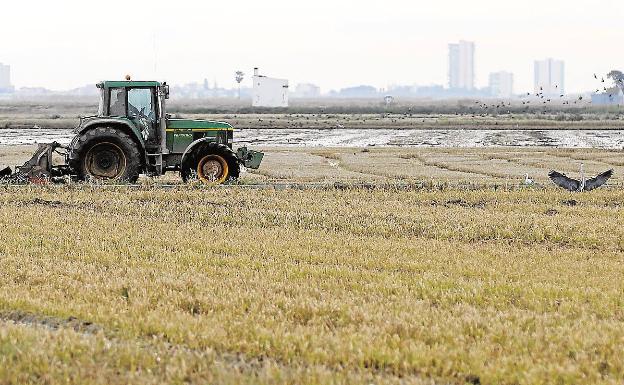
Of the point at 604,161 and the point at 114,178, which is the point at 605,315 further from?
the point at 604,161

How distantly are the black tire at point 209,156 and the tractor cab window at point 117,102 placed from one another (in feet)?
6.57

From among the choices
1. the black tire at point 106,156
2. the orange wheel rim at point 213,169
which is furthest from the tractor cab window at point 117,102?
the orange wheel rim at point 213,169

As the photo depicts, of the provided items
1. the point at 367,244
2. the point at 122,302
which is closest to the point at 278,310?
the point at 122,302

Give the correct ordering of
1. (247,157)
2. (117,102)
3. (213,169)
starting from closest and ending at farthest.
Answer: (117,102) → (213,169) → (247,157)

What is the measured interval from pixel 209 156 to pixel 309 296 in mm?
12719

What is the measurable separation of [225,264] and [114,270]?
1.45 meters

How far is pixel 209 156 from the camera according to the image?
2155cm

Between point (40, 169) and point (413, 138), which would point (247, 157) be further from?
point (413, 138)

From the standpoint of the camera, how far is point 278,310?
28.0 feet

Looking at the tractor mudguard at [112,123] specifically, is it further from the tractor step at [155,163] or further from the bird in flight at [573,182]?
the bird in flight at [573,182]

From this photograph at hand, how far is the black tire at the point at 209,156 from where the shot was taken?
2142 centimetres

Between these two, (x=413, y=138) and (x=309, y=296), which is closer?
(x=309, y=296)

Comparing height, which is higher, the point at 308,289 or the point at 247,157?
the point at 247,157

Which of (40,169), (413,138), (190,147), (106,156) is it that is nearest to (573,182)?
(190,147)
